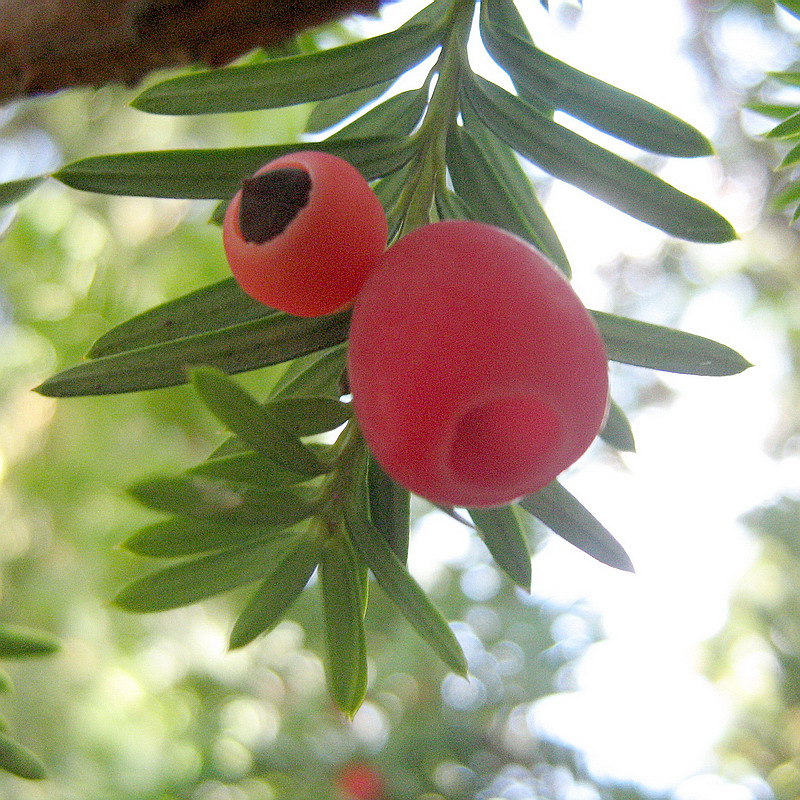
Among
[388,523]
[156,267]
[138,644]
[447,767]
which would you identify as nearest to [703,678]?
[447,767]

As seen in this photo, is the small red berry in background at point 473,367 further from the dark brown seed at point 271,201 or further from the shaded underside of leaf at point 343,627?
the shaded underside of leaf at point 343,627

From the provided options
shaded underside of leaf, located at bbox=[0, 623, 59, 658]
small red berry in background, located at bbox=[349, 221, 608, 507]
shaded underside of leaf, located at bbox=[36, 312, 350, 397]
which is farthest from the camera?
shaded underside of leaf, located at bbox=[0, 623, 59, 658]

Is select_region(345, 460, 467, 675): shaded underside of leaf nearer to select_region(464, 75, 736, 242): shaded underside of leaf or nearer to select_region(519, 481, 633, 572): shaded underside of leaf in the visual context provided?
select_region(519, 481, 633, 572): shaded underside of leaf

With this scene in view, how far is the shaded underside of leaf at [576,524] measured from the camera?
1.80ft

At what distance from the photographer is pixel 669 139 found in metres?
0.52

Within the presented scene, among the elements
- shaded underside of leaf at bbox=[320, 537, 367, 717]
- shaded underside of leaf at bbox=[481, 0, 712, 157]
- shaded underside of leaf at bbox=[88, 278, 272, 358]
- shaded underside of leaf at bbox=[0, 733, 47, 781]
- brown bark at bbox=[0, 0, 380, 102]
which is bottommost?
shaded underside of leaf at bbox=[0, 733, 47, 781]

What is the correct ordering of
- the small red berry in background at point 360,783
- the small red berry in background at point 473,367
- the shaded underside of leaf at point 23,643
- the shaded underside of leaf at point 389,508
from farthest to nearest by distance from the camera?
the small red berry in background at point 360,783 < the shaded underside of leaf at point 23,643 < the shaded underside of leaf at point 389,508 < the small red berry in background at point 473,367

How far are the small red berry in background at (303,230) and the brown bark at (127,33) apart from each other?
87 millimetres

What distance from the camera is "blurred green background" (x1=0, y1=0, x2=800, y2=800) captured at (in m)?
1.89

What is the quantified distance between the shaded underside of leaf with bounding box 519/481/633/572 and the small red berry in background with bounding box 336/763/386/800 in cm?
155

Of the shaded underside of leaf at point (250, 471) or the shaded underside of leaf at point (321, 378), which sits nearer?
the shaded underside of leaf at point (250, 471)

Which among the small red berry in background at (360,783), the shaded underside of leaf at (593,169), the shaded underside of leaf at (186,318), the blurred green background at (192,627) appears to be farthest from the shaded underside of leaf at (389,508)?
the small red berry in background at (360,783)

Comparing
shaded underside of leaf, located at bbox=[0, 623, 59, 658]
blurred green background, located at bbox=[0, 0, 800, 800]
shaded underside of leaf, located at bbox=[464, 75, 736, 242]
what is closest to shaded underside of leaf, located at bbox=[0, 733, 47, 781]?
shaded underside of leaf, located at bbox=[0, 623, 59, 658]

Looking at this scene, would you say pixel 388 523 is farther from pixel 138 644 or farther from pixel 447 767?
pixel 138 644
